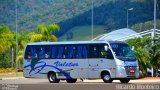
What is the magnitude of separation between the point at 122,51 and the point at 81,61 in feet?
10.7

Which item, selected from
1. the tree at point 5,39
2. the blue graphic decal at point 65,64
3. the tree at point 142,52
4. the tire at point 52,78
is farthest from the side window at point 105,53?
the tree at point 5,39

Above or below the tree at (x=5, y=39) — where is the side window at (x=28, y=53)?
below

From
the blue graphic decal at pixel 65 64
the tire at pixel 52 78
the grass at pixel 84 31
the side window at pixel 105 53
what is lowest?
the tire at pixel 52 78

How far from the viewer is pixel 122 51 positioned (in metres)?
39.8

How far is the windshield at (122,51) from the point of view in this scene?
39.5 metres

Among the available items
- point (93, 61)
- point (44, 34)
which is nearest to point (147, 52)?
point (93, 61)

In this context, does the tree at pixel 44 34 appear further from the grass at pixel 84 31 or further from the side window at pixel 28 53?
the grass at pixel 84 31

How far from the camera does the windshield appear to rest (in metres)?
39.5

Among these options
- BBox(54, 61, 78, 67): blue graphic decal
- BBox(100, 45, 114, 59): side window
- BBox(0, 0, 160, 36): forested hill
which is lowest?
BBox(54, 61, 78, 67): blue graphic decal

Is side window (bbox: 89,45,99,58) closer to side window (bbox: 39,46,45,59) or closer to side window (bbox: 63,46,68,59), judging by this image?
side window (bbox: 63,46,68,59)

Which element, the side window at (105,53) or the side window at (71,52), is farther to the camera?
the side window at (71,52)

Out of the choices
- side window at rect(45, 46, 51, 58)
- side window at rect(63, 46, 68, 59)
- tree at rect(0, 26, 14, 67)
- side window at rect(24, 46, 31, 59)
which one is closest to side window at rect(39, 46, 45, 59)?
side window at rect(45, 46, 51, 58)

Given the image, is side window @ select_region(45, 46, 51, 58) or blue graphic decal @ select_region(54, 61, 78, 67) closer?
blue graphic decal @ select_region(54, 61, 78, 67)

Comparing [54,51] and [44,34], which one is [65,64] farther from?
[44,34]
